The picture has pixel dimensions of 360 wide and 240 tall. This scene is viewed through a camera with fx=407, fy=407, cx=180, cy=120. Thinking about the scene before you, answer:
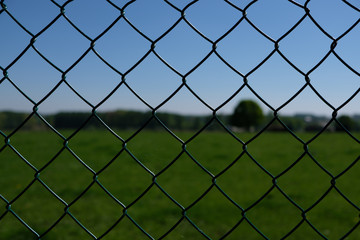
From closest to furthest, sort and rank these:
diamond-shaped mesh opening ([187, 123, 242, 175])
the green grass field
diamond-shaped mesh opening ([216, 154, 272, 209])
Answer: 1. the green grass field
2. diamond-shaped mesh opening ([216, 154, 272, 209])
3. diamond-shaped mesh opening ([187, 123, 242, 175])

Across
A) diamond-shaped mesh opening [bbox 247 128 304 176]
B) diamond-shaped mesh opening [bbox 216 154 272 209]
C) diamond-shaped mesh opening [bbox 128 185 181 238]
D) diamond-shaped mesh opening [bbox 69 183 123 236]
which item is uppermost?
diamond-shaped mesh opening [bbox 247 128 304 176]

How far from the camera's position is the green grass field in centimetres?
380

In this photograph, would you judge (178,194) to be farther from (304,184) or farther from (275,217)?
(304,184)

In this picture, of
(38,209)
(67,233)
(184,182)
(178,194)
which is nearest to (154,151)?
(184,182)

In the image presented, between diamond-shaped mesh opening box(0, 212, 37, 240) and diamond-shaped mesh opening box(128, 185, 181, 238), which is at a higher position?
diamond-shaped mesh opening box(128, 185, 181, 238)

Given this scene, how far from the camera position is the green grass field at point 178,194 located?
3.80m

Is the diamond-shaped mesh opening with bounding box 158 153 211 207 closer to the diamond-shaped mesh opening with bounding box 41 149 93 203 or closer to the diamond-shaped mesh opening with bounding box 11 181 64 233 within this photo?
the diamond-shaped mesh opening with bounding box 41 149 93 203

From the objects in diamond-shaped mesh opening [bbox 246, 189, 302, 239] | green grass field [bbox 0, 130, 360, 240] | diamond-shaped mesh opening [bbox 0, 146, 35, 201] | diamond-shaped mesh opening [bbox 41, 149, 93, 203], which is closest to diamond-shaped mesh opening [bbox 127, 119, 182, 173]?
green grass field [bbox 0, 130, 360, 240]

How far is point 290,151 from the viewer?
10039 mm

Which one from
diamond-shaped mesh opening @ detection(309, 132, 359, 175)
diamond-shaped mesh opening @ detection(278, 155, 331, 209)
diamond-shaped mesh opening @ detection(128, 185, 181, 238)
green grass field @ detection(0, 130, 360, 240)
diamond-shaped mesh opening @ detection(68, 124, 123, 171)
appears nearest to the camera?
green grass field @ detection(0, 130, 360, 240)

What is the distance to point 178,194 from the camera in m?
5.49

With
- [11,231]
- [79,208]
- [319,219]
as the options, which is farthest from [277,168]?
[11,231]

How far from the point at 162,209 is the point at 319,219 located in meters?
1.67

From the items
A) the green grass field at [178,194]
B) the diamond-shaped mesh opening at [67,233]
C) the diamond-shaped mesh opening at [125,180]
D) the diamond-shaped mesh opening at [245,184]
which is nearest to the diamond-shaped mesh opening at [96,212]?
the green grass field at [178,194]
